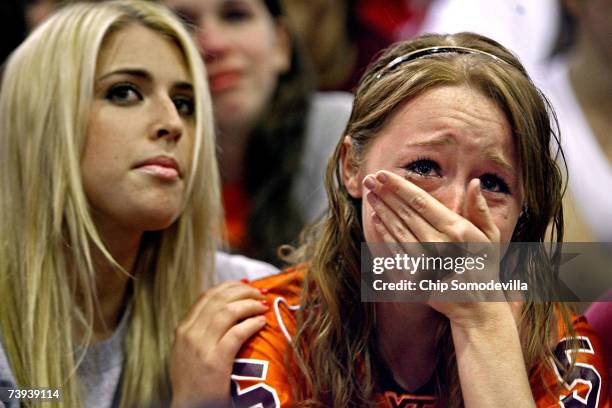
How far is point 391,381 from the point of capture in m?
1.15

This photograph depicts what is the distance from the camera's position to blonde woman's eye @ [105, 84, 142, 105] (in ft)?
4.33

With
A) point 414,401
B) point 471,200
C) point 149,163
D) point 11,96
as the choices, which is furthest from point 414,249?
point 11,96

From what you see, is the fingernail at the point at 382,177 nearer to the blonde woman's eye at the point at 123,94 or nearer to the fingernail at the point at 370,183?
the fingernail at the point at 370,183

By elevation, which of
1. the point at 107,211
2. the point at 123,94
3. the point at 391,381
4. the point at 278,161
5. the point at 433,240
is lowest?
the point at 391,381

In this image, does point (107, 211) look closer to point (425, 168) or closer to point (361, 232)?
point (361, 232)

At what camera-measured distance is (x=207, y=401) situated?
112cm

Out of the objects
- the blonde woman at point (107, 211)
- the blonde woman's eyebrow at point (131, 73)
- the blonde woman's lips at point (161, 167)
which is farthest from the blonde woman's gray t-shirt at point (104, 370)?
the blonde woman's eyebrow at point (131, 73)

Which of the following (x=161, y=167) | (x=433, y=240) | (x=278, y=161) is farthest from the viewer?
(x=278, y=161)

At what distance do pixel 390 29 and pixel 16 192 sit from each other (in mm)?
1226

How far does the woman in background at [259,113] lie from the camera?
1936mm

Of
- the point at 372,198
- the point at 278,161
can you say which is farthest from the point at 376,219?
the point at 278,161

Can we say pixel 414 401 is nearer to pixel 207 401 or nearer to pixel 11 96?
pixel 207 401

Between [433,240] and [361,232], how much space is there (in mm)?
177

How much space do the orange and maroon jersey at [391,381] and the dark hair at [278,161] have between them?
2.07ft
